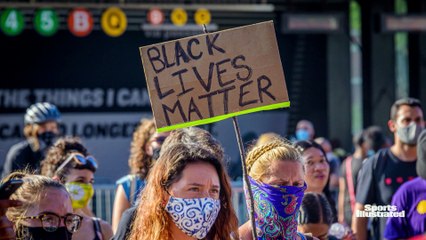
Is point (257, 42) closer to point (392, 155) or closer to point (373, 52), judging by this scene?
point (392, 155)

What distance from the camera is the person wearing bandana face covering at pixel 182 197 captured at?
4.09 meters

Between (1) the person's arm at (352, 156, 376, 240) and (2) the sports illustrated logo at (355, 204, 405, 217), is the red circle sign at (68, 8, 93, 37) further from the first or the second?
(2) the sports illustrated logo at (355, 204, 405, 217)

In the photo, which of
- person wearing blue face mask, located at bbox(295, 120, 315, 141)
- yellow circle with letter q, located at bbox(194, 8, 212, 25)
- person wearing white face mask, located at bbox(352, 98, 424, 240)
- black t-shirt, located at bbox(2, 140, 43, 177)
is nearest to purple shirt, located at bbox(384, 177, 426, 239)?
person wearing white face mask, located at bbox(352, 98, 424, 240)

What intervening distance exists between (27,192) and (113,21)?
33.1ft

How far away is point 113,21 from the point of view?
46.8 ft

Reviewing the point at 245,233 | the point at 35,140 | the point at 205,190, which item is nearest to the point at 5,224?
the point at 205,190

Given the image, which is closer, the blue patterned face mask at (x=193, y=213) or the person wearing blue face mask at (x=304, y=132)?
the blue patterned face mask at (x=193, y=213)

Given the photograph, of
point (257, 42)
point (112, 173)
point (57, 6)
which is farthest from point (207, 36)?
point (112, 173)

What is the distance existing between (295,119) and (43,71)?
4377mm

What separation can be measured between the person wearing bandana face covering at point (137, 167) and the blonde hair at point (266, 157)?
1.72m

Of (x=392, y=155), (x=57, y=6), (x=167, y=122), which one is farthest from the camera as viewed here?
(x=57, y=6)

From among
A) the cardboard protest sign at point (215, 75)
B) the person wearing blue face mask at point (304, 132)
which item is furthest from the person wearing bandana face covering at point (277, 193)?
the person wearing blue face mask at point (304, 132)

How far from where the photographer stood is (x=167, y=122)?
427 cm

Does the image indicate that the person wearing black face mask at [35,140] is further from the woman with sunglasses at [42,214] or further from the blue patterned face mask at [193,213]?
the blue patterned face mask at [193,213]
